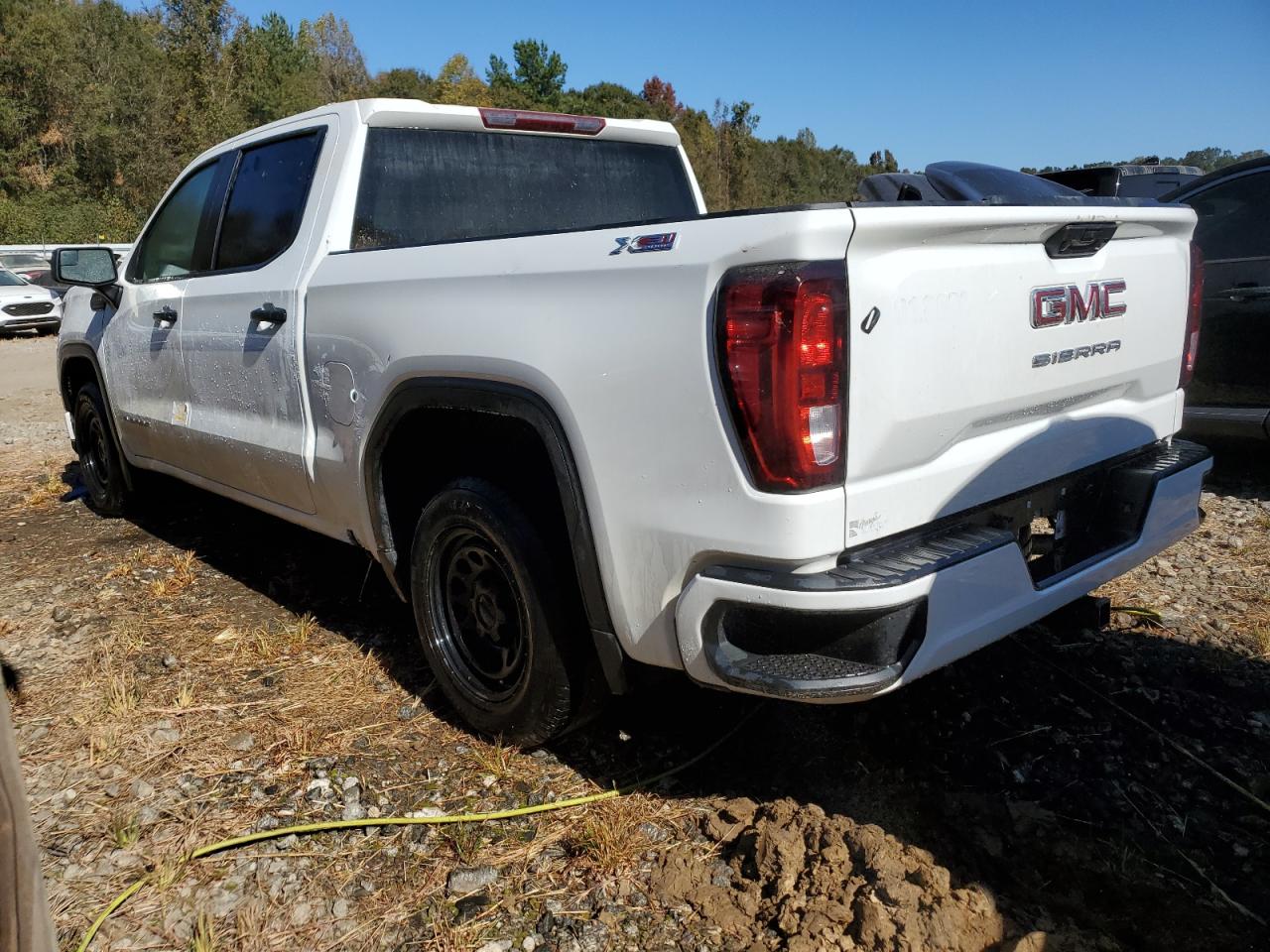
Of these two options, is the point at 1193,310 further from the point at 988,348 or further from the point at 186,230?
the point at 186,230

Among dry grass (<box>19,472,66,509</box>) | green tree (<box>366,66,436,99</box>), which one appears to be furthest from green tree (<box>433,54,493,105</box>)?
dry grass (<box>19,472,66,509</box>)

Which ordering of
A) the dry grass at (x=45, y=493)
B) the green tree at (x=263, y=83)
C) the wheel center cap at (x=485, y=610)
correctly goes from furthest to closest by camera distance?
the green tree at (x=263, y=83) < the dry grass at (x=45, y=493) < the wheel center cap at (x=485, y=610)

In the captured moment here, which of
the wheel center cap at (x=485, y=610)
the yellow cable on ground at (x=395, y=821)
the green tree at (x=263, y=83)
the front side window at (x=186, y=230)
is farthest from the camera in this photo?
the green tree at (x=263, y=83)

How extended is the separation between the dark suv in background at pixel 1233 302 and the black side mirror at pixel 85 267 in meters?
5.61

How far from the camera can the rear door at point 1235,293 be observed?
17.6 ft

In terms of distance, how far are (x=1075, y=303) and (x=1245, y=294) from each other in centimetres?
364

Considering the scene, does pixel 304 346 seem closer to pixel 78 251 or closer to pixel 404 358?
pixel 404 358

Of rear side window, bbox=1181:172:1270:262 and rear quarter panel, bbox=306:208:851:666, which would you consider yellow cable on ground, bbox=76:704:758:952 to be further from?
rear side window, bbox=1181:172:1270:262

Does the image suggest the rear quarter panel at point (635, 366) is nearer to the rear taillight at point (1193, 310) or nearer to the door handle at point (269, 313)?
the door handle at point (269, 313)

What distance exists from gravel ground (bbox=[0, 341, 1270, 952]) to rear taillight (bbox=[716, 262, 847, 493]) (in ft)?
2.84

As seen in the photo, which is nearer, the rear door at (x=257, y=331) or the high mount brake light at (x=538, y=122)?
the rear door at (x=257, y=331)

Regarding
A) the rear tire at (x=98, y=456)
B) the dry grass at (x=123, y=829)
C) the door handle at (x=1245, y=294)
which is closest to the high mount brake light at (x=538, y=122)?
the dry grass at (x=123, y=829)

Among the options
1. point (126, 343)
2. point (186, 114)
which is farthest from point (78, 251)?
point (186, 114)

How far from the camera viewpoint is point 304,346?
3.39 metres
